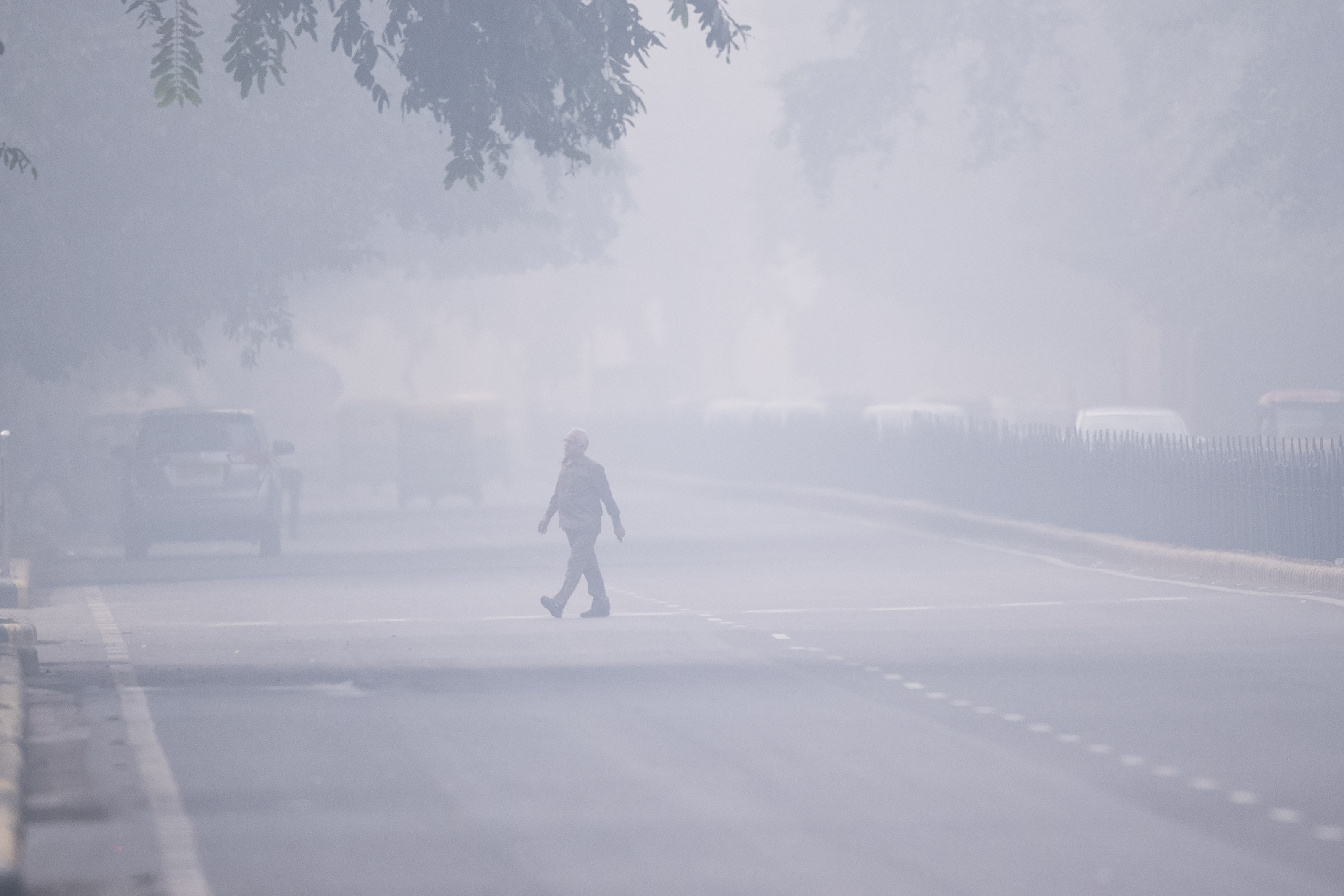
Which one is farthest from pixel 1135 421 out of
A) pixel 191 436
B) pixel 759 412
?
pixel 759 412

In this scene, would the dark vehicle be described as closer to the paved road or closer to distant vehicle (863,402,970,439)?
the paved road

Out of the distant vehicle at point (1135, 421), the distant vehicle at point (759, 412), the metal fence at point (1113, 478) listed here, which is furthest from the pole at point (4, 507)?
the distant vehicle at point (759, 412)

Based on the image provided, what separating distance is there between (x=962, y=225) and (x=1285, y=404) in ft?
109

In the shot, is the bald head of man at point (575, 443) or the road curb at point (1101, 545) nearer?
the bald head of man at point (575, 443)

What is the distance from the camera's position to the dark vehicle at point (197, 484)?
2608cm

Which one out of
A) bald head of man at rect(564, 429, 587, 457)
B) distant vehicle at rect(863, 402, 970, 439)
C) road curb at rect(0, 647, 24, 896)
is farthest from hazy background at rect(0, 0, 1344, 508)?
road curb at rect(0, 647, 24, 896)

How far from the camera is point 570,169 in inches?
740

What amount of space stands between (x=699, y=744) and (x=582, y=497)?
7.99 metres

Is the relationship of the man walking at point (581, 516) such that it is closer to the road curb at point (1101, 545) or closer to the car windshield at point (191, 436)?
the road curb at point (1101, 545)

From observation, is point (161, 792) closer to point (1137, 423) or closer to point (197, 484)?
point (197, 484)

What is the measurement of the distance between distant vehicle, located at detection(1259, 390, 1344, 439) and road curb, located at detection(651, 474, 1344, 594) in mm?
7948

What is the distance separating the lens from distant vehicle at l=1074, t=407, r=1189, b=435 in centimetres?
3253

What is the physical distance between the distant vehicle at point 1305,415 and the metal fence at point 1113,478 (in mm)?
3845

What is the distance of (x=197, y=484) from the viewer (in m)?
26.2
